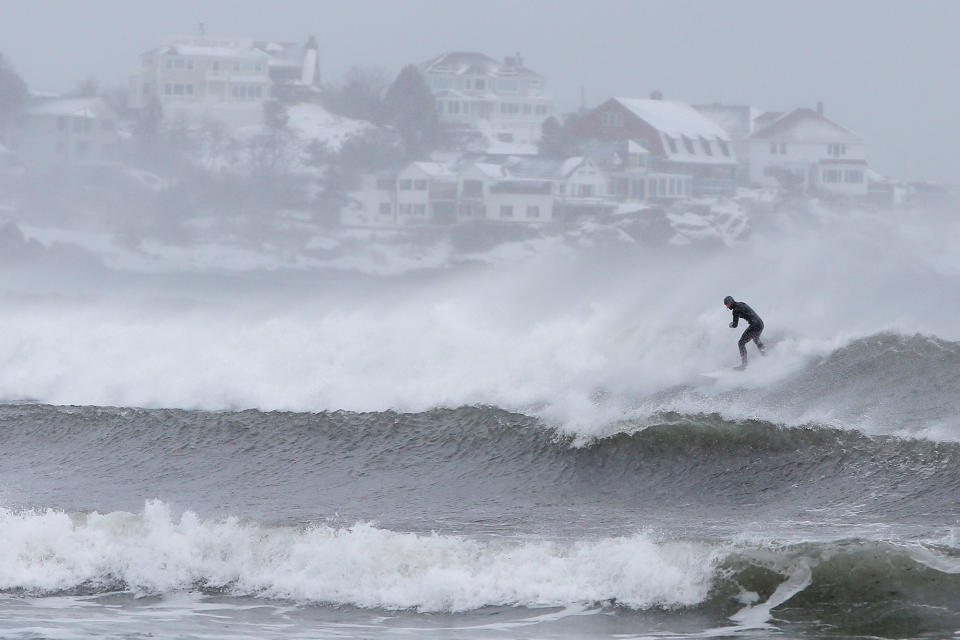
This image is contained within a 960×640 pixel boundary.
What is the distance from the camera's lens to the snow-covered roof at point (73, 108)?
12044cm

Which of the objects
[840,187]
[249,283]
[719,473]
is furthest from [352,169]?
[719,473]

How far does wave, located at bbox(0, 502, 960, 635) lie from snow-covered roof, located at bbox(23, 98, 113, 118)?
11351 cm

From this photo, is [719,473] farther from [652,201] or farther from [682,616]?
[652,201]

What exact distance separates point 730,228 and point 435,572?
101503 millimetres

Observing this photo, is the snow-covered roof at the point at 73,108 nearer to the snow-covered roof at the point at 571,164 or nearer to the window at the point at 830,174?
the snow-covered roof at the point at 571,164

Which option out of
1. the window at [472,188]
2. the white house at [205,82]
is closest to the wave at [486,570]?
the window at [472,188]

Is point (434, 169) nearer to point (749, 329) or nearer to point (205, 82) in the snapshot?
point (205, 82)

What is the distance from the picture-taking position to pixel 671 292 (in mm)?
31531

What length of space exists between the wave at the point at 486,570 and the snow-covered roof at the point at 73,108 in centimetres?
11351

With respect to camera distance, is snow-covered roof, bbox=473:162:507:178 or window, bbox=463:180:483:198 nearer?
window, bbox=463:180:483:198

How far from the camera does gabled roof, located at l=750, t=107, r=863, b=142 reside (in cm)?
12494

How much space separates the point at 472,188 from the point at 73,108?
39.4 metres

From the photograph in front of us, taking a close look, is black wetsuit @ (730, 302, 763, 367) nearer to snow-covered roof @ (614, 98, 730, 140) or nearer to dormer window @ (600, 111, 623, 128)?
snow-covered roof @ (614, 98, 730, 140)

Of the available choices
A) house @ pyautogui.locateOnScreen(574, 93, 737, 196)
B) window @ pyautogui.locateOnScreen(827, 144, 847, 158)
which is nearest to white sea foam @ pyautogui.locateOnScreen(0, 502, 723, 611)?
house @ pyautogui.locateOnScreen(574, 93, 737, 196)
